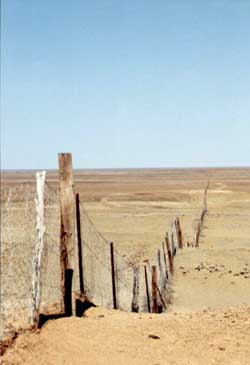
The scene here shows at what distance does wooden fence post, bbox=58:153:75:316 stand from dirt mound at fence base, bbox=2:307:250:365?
18.4 inches

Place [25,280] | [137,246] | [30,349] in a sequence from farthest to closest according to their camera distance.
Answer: [137,246] → [25,280] → [30,349]

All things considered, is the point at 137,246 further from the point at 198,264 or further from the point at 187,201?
the point at 187,201

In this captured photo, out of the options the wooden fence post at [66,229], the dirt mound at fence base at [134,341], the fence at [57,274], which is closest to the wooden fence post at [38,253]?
the fence at [57,274]

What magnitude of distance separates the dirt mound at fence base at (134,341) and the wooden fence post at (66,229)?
466mm

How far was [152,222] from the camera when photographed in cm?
3338

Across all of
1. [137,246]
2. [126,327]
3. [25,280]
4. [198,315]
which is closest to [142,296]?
[25,280]

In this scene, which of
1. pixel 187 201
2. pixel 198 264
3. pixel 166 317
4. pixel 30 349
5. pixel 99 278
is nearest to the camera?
pixel 30 349

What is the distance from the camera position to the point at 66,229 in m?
7.61

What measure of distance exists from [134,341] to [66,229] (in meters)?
1.95

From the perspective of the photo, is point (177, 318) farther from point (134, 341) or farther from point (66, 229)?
point (66, 229)

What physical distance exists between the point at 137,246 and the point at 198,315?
15.9m

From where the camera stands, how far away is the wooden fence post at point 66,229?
24.7 ft

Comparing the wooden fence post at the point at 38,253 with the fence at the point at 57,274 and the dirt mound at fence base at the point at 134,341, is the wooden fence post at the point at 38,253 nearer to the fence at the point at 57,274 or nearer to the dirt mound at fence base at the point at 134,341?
the fence at the point at 57,274

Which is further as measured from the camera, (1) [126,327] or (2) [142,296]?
(2) [142,296]
